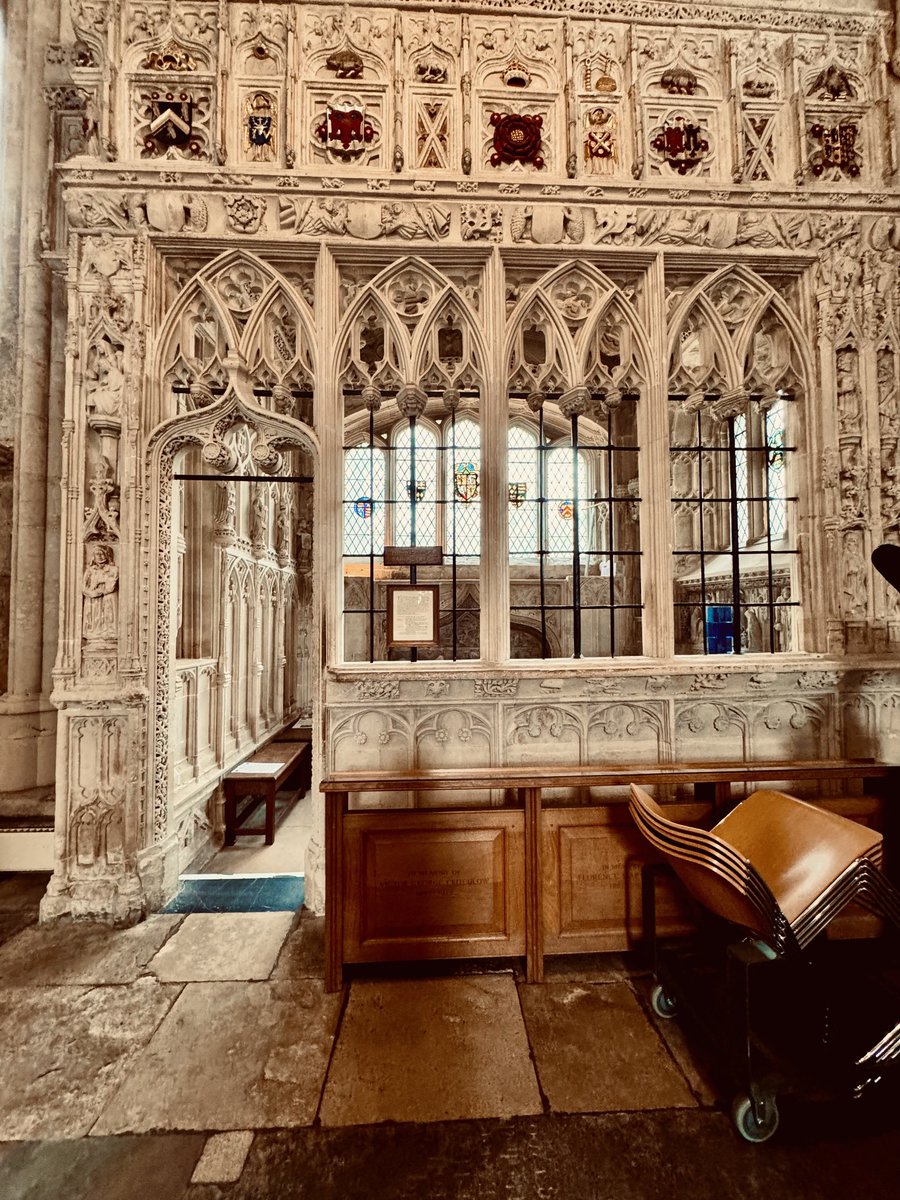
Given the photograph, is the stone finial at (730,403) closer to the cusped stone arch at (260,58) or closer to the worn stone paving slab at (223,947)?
the cusped stone arch at (260,58)

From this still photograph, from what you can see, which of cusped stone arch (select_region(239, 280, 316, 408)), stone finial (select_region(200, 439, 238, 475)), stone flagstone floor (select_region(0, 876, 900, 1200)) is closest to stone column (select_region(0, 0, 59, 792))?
stone finial (select_region(200, 439, 238, 475))

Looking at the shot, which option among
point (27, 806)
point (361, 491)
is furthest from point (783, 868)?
point (361, 491)

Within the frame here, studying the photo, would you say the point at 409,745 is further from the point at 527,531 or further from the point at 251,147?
the point at 527,531

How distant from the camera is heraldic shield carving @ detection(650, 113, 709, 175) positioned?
412 centimetres

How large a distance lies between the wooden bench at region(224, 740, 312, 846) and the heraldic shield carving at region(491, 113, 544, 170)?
18.0ft

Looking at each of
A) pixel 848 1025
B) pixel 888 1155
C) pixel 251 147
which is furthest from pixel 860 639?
pixel 251 147

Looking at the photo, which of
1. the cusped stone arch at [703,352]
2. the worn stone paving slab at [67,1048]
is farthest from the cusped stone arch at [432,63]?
the worn stone paving slab at [67,1048]

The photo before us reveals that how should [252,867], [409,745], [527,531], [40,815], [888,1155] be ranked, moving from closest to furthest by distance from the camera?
[888,1155], [409,745], [40,815], [252,867], [527,531]

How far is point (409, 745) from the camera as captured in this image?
3.69m

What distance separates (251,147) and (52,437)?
117 inches

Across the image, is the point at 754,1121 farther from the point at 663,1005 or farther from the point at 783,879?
the point at 783,879

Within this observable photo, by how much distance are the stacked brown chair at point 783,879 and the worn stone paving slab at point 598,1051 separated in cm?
34

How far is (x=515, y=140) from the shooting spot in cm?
402

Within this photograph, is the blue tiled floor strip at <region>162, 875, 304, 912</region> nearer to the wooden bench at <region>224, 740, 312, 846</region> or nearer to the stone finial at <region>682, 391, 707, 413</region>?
the wooden bench at <region>224, 740, 312, 846</region>
